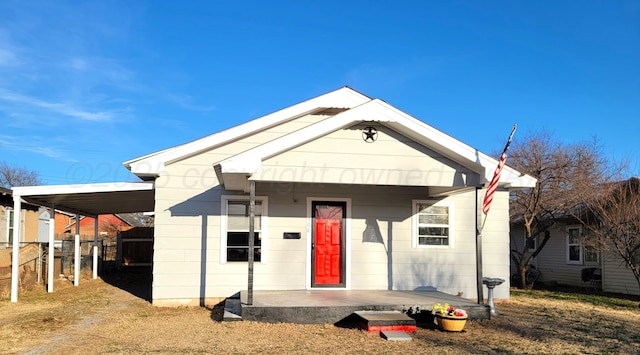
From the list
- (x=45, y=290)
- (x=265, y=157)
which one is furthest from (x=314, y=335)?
(x=45, y=290)

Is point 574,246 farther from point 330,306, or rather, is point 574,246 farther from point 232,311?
point 232,311

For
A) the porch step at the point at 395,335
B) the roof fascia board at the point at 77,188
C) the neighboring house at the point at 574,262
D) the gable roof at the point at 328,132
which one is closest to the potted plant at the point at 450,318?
the porch step at the point at 395,335

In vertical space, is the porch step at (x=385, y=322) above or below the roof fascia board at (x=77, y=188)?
below

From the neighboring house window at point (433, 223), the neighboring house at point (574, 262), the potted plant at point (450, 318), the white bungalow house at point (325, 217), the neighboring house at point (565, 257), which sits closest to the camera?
the potted plant at point (450, 318)

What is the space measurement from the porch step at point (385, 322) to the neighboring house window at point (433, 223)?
11.1 ft

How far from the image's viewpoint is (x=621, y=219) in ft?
41.4

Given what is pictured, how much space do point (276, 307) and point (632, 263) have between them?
362 inches

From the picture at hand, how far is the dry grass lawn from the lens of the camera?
7133 millimetres

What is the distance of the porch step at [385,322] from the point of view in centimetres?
810

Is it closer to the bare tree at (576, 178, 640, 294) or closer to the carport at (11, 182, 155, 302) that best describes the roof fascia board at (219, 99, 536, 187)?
the carport at (11, 182, 155, 302)

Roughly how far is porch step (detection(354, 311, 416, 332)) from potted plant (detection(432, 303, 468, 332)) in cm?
47

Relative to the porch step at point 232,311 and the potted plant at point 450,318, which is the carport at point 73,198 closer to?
the porch step at point 232,311

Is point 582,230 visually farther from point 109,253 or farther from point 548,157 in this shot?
point 109,253

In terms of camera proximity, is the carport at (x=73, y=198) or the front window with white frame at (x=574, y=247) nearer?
the carport at (x=73, y=198)
